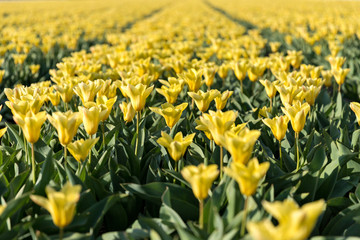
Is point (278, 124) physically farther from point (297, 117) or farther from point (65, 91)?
point (65, 91)

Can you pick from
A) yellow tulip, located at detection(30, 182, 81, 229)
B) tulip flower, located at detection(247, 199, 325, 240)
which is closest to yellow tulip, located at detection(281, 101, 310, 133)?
tulip flower, located at detection(247, 199, 325, 240)

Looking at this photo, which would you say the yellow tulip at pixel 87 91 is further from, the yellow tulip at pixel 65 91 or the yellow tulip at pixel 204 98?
the yellow tulip at pixel 204 98

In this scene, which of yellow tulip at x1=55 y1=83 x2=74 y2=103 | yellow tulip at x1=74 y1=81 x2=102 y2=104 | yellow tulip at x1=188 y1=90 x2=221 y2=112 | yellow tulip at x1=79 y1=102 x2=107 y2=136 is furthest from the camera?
yellow tulip at x1=55 y1=83 x2=74 y2=103

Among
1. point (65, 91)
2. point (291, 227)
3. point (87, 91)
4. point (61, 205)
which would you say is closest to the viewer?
point (291, 227)

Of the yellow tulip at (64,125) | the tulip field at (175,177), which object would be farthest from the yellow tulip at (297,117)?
the yellow tulip at (64,125)

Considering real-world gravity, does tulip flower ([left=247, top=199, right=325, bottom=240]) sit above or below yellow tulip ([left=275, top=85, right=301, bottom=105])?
above

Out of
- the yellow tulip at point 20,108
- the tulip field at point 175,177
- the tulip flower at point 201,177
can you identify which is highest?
the yellow tulip at point 20,108

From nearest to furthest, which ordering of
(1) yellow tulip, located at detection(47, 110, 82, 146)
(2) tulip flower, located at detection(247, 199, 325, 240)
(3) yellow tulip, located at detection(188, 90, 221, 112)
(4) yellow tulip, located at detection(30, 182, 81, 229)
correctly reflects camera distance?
1. (2) tulip flower, located at detection(247, 199, 325, 240)
2. (4) yellow tulip, located at detection(30, 182, 81, 229)
3. (1) yellow tulip, located at detection(47, 110, 82, 146)
4. (3) yellow tulip, located at detection(188, 90, 221, 112)

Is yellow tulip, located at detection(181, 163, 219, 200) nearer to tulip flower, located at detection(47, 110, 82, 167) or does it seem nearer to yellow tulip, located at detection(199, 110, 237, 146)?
yellow tulip, located at detection(199, 110, 237, 146)

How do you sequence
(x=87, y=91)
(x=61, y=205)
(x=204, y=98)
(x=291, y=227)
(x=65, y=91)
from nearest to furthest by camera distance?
(x=291, y=227), (x=61, y=205), (x=204, y=98), (x=87, y=91), (x=65, y=91)

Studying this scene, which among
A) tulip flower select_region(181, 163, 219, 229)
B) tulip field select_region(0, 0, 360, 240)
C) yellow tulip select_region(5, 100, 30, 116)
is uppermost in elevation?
yellow tulip select_region(5, 100, 30, 116)

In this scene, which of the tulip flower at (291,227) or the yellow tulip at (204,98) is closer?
the tulip flower at (291,227)

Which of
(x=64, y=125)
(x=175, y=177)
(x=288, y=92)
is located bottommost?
(x=175, y=177)

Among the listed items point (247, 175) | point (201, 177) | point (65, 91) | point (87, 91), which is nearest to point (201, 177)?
point (201, 177)
